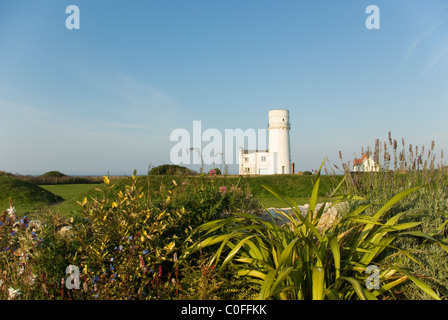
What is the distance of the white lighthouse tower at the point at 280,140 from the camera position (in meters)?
30.3

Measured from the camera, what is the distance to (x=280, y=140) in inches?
1196

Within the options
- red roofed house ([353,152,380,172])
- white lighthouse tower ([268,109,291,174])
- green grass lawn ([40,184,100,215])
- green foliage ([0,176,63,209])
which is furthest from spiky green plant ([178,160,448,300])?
white lighthouse tower ([268,109,291,174])

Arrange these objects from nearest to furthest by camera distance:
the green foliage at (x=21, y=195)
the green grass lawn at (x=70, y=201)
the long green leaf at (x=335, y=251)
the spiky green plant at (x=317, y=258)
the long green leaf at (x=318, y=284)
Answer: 1. the long green leaf at (x=318, y=284)
2. the long green leaf at (x=335, y=251)
3. the spiky green plant at (x=317, y=258)
4. the green grass lawn at (x=70, y=201)
5. the green foliage at (x=21, y=195)

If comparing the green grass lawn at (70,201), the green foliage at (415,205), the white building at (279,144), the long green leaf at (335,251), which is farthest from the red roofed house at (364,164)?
the white building at (279,144)

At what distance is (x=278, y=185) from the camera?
1596cm

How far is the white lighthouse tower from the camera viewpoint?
30.3 m

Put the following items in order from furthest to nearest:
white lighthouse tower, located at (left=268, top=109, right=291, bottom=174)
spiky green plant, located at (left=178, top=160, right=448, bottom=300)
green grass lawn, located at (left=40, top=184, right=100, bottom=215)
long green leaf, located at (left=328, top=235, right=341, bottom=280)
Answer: white lighthouse tower, located at (left=268, top=109, right=291, bottom=174), green grass lawn, located at (left=40, top=184, right=100, bottom=215), spiky green plant, located at (left=178, top=160, right=448, bottom=300), long green leaf, located at (left=328, top=235, right=341, bottom=280)

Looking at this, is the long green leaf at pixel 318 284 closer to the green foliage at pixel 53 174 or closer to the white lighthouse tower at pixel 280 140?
the green foliage at pixel 53 174

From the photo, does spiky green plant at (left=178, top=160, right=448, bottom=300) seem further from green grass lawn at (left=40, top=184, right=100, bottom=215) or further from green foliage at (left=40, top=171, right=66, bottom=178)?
green foliage at (left=40, top=171, right=66, bottom=178)

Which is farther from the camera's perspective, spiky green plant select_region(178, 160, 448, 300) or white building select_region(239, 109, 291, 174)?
white building select_region(239, 109, 291, 174)

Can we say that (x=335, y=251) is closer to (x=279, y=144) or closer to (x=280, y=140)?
(x=279, y=144)

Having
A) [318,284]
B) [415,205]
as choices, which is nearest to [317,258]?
[318,284]

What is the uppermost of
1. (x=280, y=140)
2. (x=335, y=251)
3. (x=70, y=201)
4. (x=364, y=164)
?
(x=280, y=140)

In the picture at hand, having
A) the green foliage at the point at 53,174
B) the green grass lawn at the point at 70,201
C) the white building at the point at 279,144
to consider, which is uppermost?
the white building at the point at 279,144
